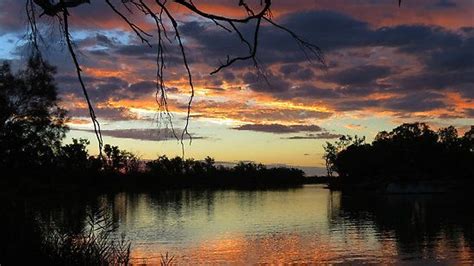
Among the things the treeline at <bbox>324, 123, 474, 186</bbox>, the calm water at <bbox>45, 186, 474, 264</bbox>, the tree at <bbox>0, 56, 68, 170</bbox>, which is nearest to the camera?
the calm water at <bbox>45, 186, 474, 264</bbox>

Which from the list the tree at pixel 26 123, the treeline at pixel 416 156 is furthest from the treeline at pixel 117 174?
the treeline at pixel 416 156

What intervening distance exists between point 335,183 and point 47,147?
135202 mm

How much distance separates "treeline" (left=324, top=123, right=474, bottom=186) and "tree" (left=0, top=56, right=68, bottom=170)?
3317 inches

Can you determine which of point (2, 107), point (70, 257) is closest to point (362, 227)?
point (2, 107)

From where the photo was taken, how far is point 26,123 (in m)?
41.1

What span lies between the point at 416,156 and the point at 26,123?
88.7 metres

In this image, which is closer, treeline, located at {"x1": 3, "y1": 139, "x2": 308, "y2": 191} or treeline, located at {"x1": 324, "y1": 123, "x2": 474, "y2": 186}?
treeline, located at {"x1": 3, "y1": 139, "x2": 308, "y2": 191}

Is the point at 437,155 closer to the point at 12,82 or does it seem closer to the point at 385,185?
the point at 385,185

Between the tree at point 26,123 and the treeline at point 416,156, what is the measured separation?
276 ft

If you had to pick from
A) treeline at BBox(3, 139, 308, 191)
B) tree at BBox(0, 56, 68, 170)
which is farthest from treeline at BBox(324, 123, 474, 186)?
tree at BBox(0, 56, 68, 170)

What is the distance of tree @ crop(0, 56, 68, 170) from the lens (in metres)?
38.8

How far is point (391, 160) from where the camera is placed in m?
121

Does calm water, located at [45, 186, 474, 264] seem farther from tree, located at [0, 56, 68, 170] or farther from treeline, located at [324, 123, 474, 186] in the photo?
treeline, located at [324, 123, 474, 186]

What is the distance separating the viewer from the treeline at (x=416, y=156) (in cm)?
11225
